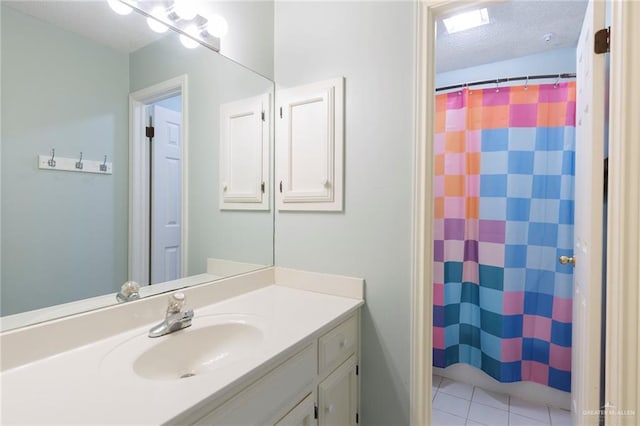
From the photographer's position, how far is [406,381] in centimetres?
128

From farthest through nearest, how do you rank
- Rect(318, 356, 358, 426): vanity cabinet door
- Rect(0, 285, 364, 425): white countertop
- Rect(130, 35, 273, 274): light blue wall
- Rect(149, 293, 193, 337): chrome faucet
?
Rect(130, 35, 273, 274): light blue wall < Rect(318, 356, 358, 426): vanity cabinet door < Rect(149, 293, 193, 337): chrome faucet < Rect(0, 285, 364, 425): white countertop

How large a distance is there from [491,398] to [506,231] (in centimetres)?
107

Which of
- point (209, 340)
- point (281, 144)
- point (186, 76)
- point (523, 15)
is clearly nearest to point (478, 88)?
point (523, 15)

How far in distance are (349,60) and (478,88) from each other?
118 cm

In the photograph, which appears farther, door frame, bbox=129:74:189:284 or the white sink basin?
door frame, bbox=129:74:189:284

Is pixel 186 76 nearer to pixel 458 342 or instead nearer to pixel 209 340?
pixel 209 340

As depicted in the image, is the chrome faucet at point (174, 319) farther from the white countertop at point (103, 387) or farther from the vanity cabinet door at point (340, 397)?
the vanity cabinet door at point (340, 397)

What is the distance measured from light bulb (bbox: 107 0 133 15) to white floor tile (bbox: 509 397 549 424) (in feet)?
8.89

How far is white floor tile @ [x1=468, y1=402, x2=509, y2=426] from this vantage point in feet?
5.62

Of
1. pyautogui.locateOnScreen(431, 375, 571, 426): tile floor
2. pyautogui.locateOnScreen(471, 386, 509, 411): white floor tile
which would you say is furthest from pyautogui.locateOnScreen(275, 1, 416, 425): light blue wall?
pyautogui.locateOnScreen(471, 386, 509, 411): white floor tile

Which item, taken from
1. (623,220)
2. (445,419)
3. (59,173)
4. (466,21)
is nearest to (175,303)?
(59,173)

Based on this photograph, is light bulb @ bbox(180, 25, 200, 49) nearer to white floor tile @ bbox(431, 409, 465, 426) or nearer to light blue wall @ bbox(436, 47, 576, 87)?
light blue wall @ bbox(436, 47, 576, 87)

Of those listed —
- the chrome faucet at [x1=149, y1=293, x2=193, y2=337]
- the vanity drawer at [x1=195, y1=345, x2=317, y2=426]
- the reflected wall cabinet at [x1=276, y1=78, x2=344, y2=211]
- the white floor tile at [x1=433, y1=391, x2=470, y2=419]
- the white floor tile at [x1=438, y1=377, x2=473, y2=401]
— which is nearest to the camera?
the vanity drawer at [x1=195, y1=345, x2=317, y2=426]

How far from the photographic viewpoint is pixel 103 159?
0.99 m
